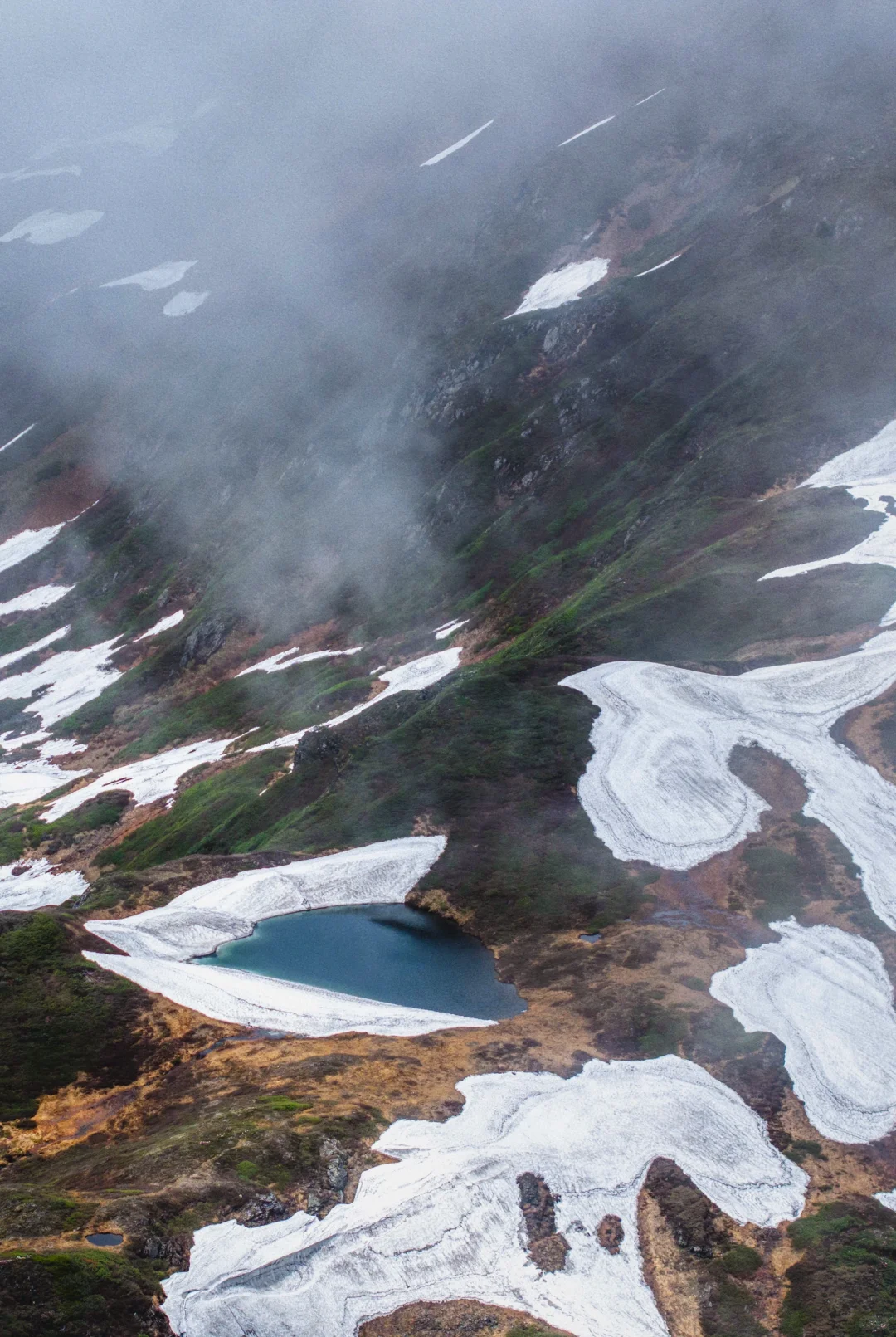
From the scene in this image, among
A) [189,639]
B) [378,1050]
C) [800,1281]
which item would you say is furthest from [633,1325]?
[189,639]

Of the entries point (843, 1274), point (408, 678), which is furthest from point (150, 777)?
point (843, 1274)

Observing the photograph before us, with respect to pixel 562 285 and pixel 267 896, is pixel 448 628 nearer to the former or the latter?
pixel 267 896

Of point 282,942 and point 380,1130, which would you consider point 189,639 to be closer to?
point 282,942

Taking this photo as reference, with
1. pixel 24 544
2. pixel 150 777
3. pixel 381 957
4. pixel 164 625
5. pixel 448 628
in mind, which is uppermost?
pixel 381 957

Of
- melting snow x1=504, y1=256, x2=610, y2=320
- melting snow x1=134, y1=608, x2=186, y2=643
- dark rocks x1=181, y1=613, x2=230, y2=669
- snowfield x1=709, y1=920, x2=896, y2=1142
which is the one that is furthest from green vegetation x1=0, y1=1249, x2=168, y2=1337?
melting snow x1=504, y1=256, x2=610, y2=320

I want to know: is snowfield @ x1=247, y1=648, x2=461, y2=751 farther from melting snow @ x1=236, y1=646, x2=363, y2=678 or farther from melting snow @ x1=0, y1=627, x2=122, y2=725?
melting snow @ x1=0, y1=627, x2=122, y2=725

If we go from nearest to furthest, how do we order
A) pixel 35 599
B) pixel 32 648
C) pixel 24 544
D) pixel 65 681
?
pixel 65 681, pixel 32 648, pixel 35 599, pixel 24 544

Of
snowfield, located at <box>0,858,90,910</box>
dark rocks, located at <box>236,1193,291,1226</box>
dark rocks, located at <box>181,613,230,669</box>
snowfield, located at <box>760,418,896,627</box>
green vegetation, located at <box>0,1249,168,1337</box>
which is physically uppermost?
green vegetation, located at <box>0,1249,168,1337</box>
